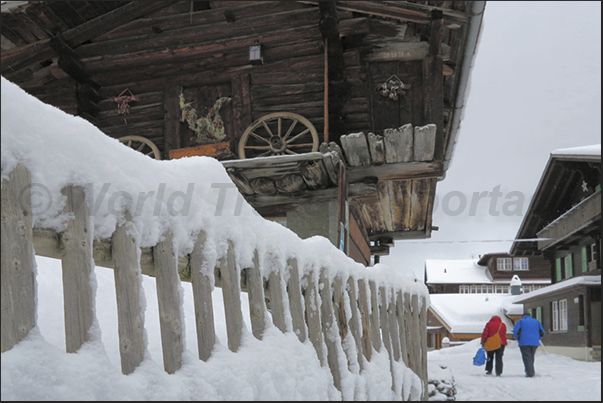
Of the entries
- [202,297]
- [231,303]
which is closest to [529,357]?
[231,303]

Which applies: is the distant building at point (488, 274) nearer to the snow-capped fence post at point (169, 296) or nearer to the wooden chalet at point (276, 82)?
the wooden chalet at point (276, 82)

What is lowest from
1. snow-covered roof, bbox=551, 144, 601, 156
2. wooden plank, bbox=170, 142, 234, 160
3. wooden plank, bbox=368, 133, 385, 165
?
wooden plank, bbox=368, 133, 385, 165

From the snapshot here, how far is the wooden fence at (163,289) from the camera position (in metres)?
1.30

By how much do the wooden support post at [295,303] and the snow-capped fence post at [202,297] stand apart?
80 cm

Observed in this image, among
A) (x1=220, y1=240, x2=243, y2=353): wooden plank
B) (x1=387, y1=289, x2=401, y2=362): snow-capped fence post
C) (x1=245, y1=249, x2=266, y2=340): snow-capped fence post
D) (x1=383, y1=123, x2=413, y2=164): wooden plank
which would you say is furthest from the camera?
(x1=383, y1=123, x2=413, y2=164): wooden plank

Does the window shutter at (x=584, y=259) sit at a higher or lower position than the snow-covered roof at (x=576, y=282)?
higher

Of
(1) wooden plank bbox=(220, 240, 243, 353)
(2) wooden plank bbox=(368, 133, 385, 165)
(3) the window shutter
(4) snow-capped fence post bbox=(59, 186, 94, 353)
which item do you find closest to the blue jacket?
(2) wooden plank bbox=(368, 133, 385, 165)

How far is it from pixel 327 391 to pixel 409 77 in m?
6.03

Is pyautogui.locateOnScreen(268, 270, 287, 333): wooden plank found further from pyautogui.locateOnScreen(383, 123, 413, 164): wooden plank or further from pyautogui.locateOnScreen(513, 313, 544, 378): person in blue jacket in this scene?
pyautogui.locateOnScreen(513, 313, 544, 378): person in blue jacket

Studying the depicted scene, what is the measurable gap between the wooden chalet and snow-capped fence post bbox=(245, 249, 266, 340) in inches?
190

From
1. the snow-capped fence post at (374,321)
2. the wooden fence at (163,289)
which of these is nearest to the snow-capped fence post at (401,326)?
the snow-capped fence post at (374,321)

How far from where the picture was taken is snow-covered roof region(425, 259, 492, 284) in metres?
44.2

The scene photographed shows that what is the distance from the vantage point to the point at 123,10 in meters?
8.91

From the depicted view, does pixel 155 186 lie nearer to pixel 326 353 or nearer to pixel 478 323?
pixel 326 353
